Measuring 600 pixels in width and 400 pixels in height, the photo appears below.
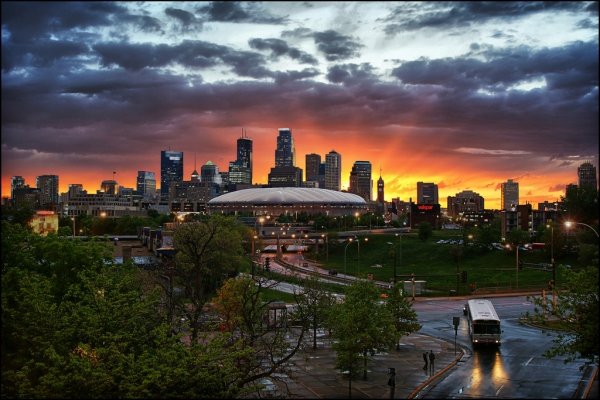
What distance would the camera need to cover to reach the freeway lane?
33781 mm

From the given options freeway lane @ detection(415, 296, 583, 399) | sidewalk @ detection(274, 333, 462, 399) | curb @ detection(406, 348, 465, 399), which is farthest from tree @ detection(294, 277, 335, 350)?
freeway lane @ detection(415, 296, 583, 399)

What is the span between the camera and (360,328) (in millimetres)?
38188

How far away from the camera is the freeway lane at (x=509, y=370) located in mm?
33781

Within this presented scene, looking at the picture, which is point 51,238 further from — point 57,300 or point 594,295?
point 594,295

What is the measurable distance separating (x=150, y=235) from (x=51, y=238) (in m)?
86.2

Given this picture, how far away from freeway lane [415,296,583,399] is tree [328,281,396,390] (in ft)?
14.2

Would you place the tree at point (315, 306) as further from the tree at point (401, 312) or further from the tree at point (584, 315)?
the tree at point (584, 315)

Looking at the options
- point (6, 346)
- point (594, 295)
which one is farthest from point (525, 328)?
point (6, 346)

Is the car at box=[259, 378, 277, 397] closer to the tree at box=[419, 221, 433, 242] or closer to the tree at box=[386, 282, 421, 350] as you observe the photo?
the tree at box=[386, 282, 421, 350]

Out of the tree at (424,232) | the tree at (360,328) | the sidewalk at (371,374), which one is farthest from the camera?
the tree at (424,232)

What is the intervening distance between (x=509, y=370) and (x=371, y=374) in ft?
27.4

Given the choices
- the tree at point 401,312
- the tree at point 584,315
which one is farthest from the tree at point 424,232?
the tree at point 584,315

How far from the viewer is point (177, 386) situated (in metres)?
23.3

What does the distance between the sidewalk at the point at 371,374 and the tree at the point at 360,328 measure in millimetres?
1054
